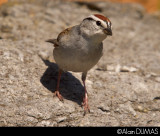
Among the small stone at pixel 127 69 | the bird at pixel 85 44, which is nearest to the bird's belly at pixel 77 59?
the bird at pixel 85 44

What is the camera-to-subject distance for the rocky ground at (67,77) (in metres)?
4.63

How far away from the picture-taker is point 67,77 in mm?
5762

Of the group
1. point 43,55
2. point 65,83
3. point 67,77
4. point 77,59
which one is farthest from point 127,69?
point 77,59

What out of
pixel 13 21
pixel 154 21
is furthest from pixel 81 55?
pixel 154 21

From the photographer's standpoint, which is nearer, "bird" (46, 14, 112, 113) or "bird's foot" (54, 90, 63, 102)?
"bird" (46, 14, 112, 113)

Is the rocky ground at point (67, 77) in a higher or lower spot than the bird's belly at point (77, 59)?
lower

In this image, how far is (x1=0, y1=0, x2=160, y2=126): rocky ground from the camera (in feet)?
15.2

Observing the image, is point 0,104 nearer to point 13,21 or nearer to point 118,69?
point 118,69

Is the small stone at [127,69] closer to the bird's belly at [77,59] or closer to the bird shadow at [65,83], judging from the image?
the bird shadow at [65,83]

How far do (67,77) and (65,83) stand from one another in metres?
0.24

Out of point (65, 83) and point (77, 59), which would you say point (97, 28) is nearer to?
point (77, 59)

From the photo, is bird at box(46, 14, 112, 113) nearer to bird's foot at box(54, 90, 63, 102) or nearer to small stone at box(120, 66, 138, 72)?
bird's foot at box(54, 90, 63, 102)

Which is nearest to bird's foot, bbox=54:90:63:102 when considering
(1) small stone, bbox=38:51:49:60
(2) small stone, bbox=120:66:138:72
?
(1) small stone, bbox=38:51:49:60

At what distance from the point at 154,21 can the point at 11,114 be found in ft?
23.3
